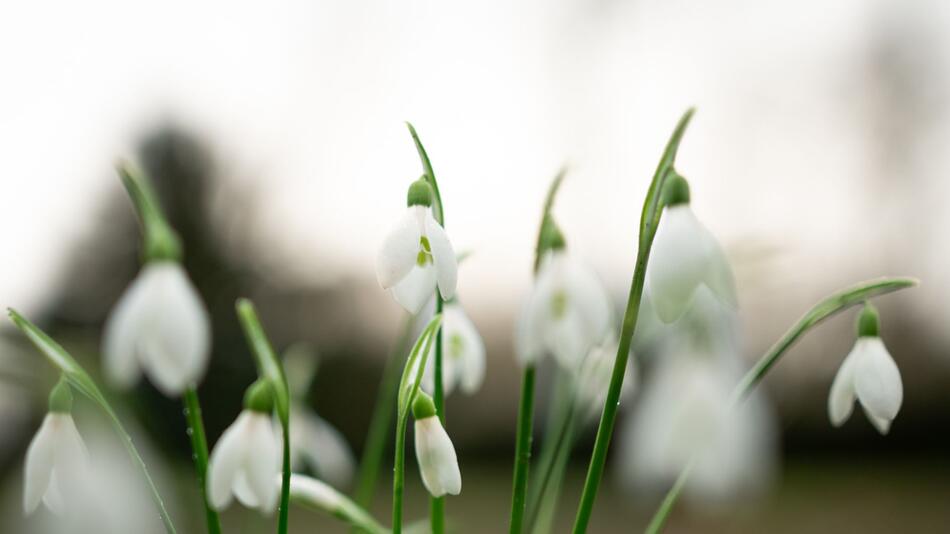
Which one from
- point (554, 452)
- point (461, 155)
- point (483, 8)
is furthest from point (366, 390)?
point (554, 452)

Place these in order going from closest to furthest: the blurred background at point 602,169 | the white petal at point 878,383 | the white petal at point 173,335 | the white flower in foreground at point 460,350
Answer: the white petal at point 173,335, the white petal at point 878,383, the white flower in foreground at point 460,350, the blurred background at point 602,169

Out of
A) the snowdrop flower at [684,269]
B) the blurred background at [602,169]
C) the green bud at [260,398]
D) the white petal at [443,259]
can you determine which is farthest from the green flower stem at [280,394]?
the blurred background at [602,169]

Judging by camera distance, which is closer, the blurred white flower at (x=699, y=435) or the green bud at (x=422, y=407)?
the green bud at (x=422, y=407)

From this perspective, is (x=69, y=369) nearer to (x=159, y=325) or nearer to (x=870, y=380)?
(x=159, y=325)

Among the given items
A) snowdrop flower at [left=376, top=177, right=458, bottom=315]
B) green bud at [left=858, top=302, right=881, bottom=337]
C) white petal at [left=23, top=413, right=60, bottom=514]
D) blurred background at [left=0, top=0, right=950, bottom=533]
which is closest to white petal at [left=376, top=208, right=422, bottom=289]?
snowdrop flower at [left=376, top=177, right=458, bottom=315]

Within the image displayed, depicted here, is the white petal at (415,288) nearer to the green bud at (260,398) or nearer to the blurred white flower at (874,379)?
the green bud at (260,398)

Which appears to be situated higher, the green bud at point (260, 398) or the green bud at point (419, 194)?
the green bud at point (419, 194)

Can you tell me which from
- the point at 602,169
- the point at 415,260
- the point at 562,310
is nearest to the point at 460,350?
the point at 562,310
